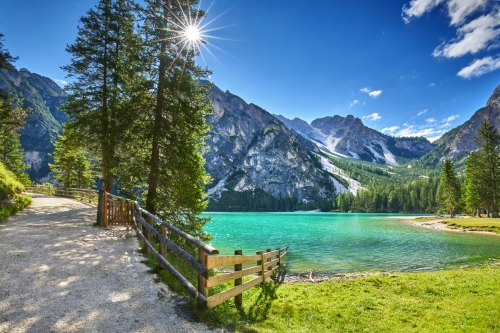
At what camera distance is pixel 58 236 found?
12.8 meters

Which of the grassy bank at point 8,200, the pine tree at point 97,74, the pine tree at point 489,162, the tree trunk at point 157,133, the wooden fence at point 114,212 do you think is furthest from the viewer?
the pine tree at point 489,162

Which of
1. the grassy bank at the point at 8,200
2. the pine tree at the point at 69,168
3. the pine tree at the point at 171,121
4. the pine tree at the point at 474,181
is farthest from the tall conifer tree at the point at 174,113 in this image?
the pine tree at the point at 474,181

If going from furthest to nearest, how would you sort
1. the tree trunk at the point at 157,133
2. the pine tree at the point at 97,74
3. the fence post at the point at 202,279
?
the pine tree at the point at 97,74 < the tree trunk at the point at 157,133 < the fence post at the point at 202,279

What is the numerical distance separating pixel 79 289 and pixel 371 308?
10.7 metres

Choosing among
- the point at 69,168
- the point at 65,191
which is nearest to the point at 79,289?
the point at 65,191

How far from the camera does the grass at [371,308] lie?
25.5 ft

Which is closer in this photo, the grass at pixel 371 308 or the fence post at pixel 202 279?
the fence post at pixel 202 279

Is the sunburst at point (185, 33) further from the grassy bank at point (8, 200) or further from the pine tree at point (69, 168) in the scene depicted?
the pine tree at point (69, 168)

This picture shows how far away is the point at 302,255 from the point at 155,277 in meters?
23.2

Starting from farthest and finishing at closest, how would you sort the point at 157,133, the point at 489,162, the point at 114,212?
the point at 489,162, the point at 114,212, the point at 157,133

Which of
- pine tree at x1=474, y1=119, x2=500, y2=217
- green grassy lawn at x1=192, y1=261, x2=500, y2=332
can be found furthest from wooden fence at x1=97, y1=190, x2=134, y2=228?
pine tree at x1=474, y1=119, x2=500, y2=217

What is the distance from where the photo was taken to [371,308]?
Result: 10.6m

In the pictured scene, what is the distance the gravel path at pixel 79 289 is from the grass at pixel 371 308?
96cm

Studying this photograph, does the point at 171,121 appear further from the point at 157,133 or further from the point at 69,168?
the point at 69,168
